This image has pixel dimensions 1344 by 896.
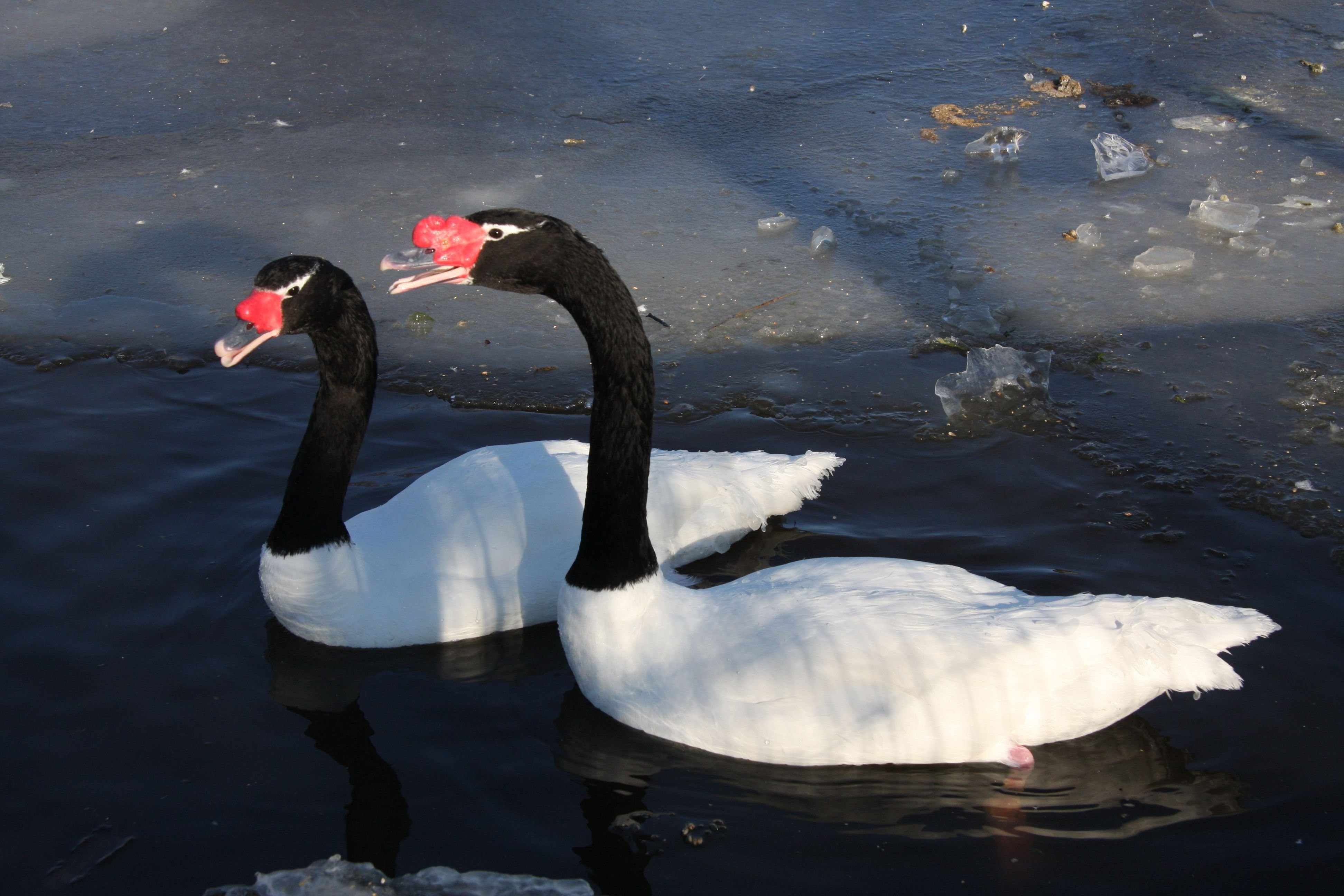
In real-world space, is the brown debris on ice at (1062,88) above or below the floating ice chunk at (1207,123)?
above

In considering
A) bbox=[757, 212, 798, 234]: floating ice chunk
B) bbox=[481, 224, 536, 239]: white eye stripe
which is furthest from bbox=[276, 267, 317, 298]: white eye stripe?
bbox=[757, 212, 798, 234]: floating ice chunk

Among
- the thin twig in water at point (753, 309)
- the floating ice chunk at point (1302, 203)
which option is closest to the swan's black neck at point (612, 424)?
the thin twig in water at point (753, 309)

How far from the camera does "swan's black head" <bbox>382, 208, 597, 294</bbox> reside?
364 cm

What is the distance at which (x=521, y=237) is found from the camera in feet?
12.1

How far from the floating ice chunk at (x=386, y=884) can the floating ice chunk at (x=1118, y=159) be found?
6113mm

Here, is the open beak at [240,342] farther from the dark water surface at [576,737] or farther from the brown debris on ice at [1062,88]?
the brown debris on ice at [1062,88]

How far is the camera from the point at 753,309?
6609mm

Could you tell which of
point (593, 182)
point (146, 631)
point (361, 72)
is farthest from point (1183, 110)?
point (146, 631)

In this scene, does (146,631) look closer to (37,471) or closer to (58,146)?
(37,471)

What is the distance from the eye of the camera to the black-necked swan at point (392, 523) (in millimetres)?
4324

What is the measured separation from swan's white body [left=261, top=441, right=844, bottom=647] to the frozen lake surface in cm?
14

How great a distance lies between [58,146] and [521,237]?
6.47m

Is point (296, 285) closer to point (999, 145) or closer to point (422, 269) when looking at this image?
point (422, 269)

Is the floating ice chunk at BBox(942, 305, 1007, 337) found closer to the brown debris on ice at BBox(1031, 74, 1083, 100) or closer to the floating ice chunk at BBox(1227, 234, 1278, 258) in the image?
the floating ice chunk at BBox(1227, 234, 1278, 258)
